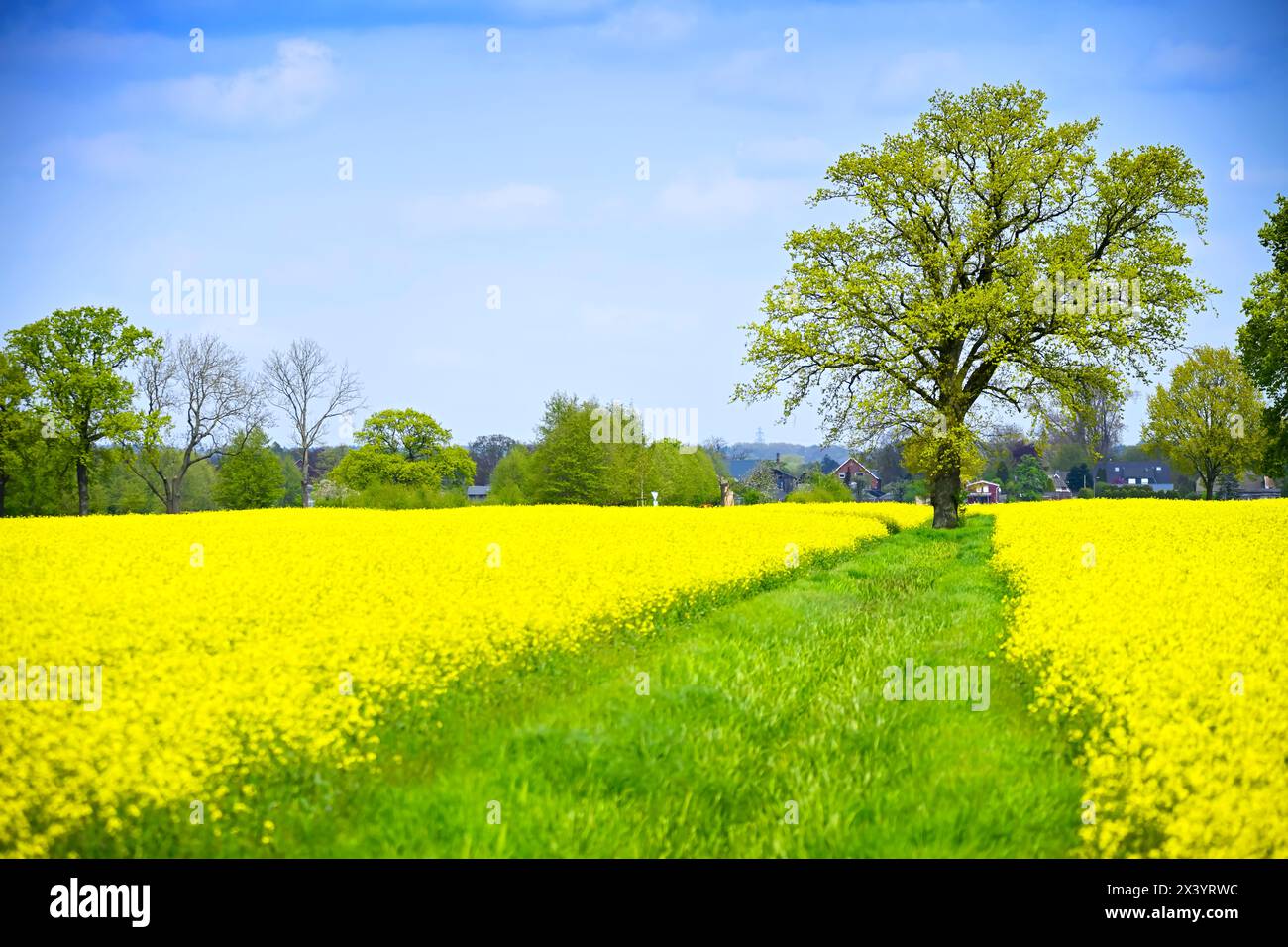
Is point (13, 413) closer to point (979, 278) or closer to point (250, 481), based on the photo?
point (250, 481)

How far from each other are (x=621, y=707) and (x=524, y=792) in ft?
6.61

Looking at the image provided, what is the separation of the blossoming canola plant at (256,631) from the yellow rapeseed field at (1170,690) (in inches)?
210

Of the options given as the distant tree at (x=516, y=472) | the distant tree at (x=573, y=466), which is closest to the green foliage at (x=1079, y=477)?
the distant tree at (x=516, y=472)

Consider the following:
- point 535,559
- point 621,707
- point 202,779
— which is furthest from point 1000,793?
point 535,559

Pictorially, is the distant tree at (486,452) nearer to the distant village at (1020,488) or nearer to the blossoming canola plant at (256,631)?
the distant village at (1020,488)

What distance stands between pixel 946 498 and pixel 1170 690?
25452mm

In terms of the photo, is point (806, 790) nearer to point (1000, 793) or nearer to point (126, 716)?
point (1000, 793)

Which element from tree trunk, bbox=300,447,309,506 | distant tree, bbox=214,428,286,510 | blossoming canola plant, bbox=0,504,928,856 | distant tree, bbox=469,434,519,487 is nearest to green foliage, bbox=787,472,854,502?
tree trunk, bbox=300,447,309,506

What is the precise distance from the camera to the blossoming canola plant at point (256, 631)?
18.6 feet

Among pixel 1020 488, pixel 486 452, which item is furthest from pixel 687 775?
pixel 486 452

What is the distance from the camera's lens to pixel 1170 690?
23.4 feet

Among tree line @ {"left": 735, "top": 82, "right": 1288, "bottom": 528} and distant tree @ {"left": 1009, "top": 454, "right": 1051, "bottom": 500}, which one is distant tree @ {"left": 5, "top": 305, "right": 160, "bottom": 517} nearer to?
tree line @ {"left": 735, "top": 82, "right": 1288, "bottom": 528}
